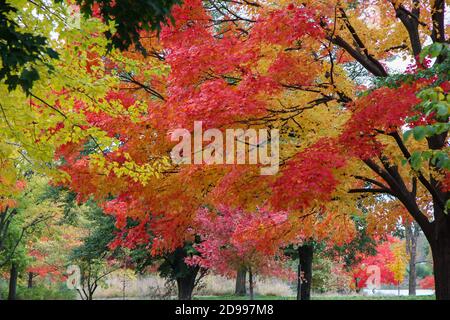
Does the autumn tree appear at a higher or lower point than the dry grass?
higher

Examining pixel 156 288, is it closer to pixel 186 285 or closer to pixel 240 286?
pixel 240 286

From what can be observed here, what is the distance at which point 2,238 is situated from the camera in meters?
28.7

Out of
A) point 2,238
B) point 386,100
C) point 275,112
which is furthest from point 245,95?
point 2,238

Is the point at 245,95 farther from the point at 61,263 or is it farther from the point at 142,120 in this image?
the point at 61,263

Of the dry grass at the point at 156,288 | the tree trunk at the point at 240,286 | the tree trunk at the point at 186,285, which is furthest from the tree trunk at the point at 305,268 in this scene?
the dry grass at the point at 156,288

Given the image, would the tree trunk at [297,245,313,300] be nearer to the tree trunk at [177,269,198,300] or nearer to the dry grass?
the tree trunk at [177,269,198,300]

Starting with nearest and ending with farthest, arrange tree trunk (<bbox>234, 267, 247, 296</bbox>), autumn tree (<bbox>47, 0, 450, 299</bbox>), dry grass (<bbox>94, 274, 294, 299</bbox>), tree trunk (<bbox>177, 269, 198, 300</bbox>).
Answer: autumn tree (<bbox>47, 0, 450, 299</bbox>) → tree trunk (<bbox>177, 269, 198, 300</bbox>) → tree trunk (<bbox>234, 267, 247, 296</bbox>) → dry grass (<bbox>94, 274, 294, 299</bbox>)

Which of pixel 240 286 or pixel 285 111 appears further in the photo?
pixel 240 286


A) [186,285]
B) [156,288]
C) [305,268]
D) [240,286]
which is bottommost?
[156,288]

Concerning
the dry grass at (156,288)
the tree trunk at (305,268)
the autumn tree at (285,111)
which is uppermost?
the autumn tree at (285,111)

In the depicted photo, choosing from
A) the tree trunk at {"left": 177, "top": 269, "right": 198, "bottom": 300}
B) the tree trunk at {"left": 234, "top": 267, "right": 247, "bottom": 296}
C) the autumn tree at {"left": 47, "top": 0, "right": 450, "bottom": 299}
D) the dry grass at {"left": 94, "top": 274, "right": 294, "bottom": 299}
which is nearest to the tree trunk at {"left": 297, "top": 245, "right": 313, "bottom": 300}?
the tree trunk at {"left": 177, "top": 269, "right": 198, "bottom": 300}

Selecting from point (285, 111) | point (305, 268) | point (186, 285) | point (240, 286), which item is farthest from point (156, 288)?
point (285, 111)

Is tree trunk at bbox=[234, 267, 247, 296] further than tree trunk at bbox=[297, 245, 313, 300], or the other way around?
tree trunk at bbox=[234, 267, 247, 296]

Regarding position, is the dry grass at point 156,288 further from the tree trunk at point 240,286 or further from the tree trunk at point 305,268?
the tree trunk at point 305,268
